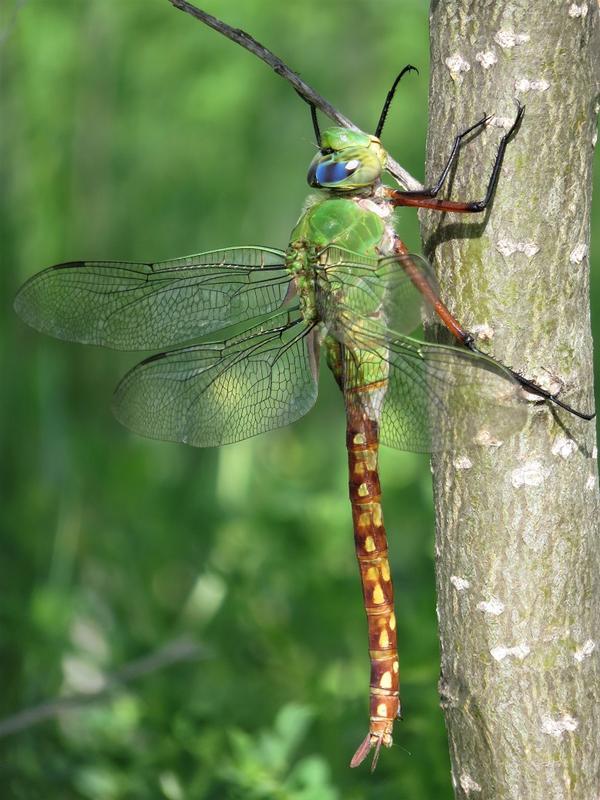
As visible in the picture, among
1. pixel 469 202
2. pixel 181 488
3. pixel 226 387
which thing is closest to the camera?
pixel 469 202

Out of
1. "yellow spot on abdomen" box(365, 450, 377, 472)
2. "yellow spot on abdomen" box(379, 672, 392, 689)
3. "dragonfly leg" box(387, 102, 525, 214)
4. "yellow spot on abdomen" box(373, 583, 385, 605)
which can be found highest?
"dragonfly leg" box(387, 102, 525, 214)

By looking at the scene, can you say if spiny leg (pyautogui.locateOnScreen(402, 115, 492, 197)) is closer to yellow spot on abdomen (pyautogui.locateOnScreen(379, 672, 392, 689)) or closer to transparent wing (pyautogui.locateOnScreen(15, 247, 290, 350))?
transparent wing (pyautogui.locateOnScreen(15, 247, 290, 350))

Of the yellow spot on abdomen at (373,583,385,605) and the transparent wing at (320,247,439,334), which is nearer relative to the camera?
the transparent wing at (320,247,439,334)

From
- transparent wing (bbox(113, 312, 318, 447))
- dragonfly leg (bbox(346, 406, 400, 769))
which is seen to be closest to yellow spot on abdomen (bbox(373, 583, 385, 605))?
dragonfly leg (bbox(346, 406, 400, 769))

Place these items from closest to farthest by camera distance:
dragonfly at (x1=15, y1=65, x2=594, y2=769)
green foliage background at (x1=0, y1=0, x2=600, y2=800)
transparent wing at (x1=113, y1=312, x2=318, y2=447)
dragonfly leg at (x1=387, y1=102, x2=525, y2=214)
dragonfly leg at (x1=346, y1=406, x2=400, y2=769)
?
dragonfly leg at (x1=387, y1=102, x2=525, y2=214)
dragonfly at (x1=15, y1=65, x2=594, y2=769)
dragonfly leg at (x1=346, y1=406, x2=400, y2=769)
transparent wing at (x1=113, y1=312, x2=318, y2=447)
green foliage background at (x1=0, y1=0, x2=600, y2=800)

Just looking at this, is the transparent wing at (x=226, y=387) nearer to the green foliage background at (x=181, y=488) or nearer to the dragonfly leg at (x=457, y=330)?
the dragonfly leg at (x=457, y=330)

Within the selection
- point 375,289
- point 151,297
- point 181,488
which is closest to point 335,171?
point 375,289

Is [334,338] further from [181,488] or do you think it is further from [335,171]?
[181,488]
